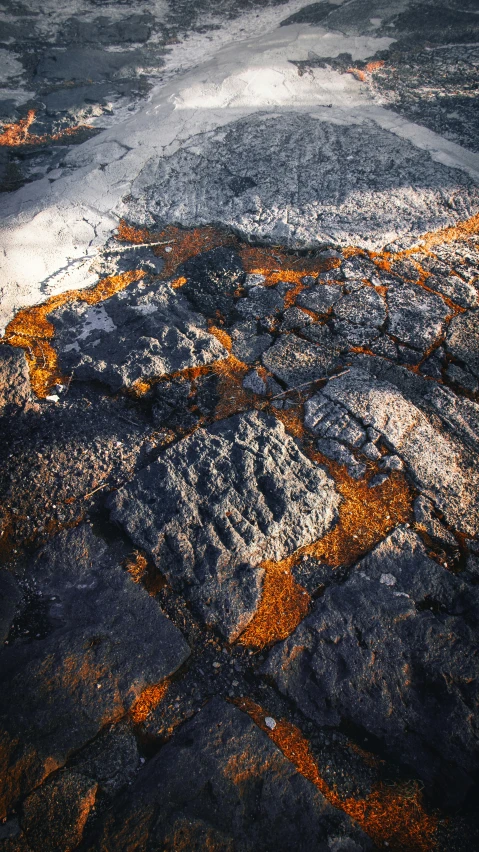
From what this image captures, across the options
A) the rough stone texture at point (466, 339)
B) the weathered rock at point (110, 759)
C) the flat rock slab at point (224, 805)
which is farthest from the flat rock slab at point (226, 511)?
the rough stone texture at point (466, 339)

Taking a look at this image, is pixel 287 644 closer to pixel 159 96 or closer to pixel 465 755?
pixel 465 755

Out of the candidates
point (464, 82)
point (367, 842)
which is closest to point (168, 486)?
point (367, 842)

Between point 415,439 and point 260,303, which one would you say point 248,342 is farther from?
point 415,439

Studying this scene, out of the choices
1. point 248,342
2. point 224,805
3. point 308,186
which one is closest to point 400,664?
point 224,805

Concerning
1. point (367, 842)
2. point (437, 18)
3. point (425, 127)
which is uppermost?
point (437, 18)

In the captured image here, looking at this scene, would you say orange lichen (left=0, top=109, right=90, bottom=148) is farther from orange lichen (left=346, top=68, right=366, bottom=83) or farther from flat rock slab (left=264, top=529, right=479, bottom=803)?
flat rock slab (left=264, top=529, right=479, bottom=803)

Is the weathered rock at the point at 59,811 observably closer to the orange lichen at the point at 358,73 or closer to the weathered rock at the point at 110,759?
the weathered rock at the point at 110,759

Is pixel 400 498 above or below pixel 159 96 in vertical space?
below
